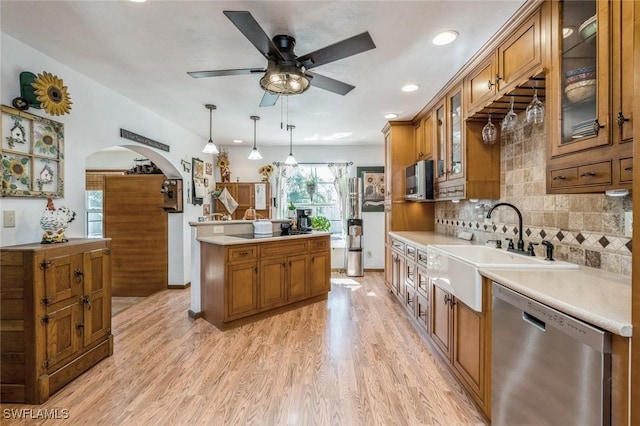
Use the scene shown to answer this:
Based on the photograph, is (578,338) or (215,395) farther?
(215,395)

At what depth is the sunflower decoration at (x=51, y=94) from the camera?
86.8 inches

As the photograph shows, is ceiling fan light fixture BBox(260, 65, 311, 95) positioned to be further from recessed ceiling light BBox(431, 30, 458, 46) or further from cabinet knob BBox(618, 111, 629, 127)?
cabinet knob BBox(618, 111, 629, 127)

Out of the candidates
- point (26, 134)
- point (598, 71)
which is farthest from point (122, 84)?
point (598, 71)

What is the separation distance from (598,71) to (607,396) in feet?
4.28

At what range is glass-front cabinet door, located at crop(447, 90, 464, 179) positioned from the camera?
281 centimetres

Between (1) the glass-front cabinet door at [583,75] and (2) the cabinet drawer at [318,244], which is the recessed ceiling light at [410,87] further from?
(2) the cabinet drawer at [318,244]

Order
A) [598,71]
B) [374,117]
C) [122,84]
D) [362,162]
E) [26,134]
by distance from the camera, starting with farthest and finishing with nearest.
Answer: [362,162], [374,117], [122,84], [26,134], [598,71]

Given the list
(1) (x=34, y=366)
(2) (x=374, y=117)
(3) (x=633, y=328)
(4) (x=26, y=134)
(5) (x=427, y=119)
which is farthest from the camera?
(2) (x=374, y=117)

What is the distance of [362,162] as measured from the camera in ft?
19.4

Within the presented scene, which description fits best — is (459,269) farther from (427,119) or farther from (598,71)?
(427,119)

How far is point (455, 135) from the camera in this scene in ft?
9.73

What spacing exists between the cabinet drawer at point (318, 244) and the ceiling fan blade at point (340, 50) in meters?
2.39

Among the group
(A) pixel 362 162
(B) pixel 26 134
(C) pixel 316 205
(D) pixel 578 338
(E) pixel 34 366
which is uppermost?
(A) pixel 362 162

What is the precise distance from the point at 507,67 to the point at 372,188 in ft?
12.6
